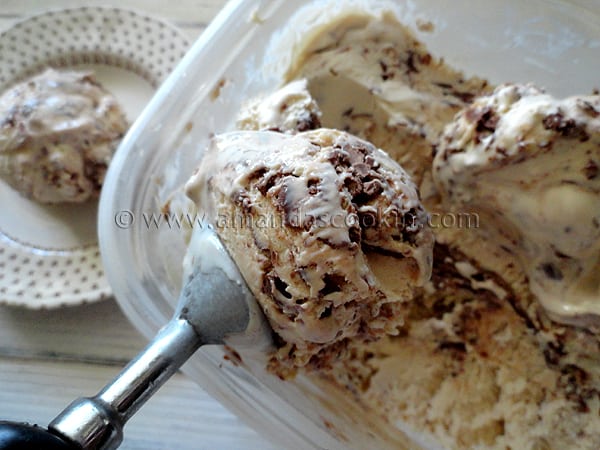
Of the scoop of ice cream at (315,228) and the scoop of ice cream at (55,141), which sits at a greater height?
the scoop of ice cream at (315,228)

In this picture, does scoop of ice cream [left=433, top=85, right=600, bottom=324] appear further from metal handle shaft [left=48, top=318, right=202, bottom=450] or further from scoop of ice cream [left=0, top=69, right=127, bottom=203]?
scoop of ice cream [left=0, top=69, right=127, bottom=203]

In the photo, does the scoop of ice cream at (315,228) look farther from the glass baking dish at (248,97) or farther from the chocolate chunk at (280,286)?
the glass baking dish at (248,97)

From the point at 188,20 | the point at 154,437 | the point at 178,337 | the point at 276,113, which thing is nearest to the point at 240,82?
the point at 276,113

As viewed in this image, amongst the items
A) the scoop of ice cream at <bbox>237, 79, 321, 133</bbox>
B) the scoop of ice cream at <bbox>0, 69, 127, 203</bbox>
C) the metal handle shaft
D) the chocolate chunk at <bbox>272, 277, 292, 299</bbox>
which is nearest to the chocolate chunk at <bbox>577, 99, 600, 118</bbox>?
the scoop of ice cream at <bbox>237, 79, 321, 133</bbox>

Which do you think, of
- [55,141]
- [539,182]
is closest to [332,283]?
[539,182]

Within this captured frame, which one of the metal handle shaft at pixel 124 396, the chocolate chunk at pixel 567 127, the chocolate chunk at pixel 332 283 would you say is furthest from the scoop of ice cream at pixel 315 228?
the chocolate chunk at pixel 567 127

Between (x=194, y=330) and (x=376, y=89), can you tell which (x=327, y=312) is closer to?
(x=194, y=330)

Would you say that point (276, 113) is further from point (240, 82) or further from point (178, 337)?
point (178, 337)
